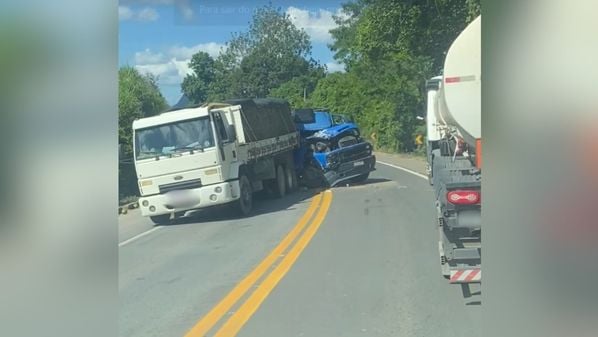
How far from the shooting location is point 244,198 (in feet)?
10.8

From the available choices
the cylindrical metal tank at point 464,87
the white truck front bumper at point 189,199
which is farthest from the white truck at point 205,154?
the cylindrical metal tank at point 464,87

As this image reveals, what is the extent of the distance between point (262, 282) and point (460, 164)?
3.65ft

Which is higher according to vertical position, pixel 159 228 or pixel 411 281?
pixel 159 228

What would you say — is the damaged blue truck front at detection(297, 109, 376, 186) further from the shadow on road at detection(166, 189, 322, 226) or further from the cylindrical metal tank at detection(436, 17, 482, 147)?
the cylindrical metal tank at detection(436, 17, 482, 147)

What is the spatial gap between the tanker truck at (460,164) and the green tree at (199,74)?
3.45ft

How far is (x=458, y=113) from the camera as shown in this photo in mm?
3438

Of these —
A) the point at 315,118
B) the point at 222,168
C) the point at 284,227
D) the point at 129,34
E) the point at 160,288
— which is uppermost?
the point at 129,34

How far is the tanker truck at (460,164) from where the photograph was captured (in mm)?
3172

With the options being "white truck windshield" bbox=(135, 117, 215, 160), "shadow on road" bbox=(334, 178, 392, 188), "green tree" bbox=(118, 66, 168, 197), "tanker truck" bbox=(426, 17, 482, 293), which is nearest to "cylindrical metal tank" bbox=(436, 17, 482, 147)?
"tanker truck" bbox=(426, 17, 482, 293)

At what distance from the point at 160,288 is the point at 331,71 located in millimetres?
1177

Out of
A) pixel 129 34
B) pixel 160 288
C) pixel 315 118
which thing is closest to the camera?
pixel 129 34

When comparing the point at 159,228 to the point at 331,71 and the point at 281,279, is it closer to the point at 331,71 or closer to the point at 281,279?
the point at 281,279

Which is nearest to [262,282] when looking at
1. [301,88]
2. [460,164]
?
[301,88]
